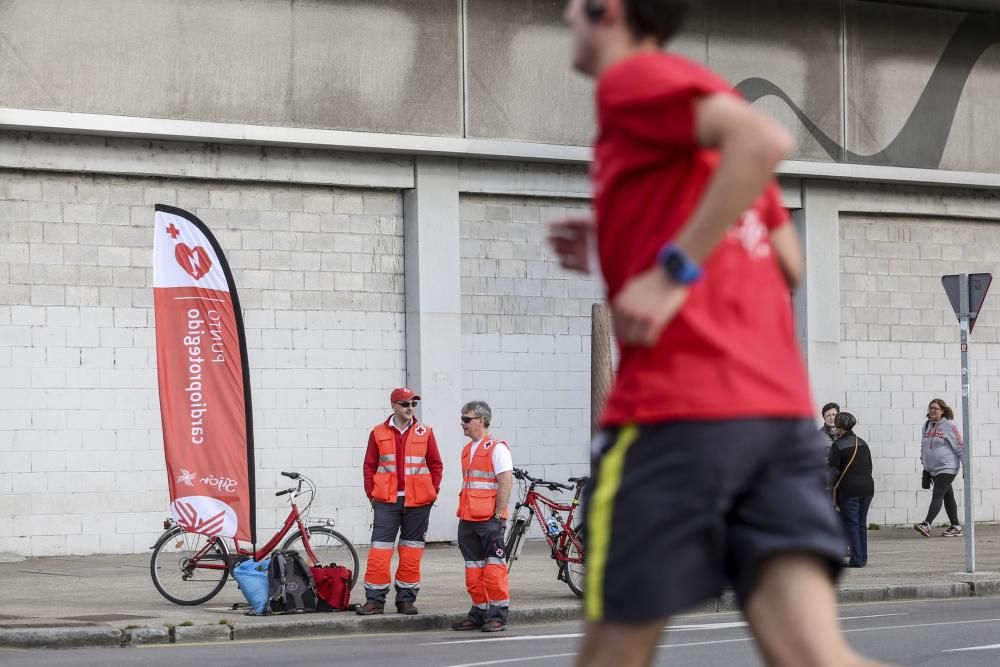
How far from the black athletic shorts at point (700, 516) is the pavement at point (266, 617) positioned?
376 inches

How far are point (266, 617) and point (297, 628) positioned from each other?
0.55 m

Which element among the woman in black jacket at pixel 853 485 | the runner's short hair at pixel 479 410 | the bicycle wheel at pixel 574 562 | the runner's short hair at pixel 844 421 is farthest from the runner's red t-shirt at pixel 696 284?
the runner's short hair at pixel 844 421

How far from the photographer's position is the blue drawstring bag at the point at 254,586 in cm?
1323

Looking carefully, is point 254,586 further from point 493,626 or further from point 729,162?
point 729,162

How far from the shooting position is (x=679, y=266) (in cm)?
291

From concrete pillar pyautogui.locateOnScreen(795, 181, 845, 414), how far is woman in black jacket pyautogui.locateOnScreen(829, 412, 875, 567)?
5.82 meters

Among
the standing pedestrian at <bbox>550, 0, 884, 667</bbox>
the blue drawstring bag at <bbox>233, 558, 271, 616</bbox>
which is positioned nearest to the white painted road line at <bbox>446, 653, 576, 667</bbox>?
the blue drawstring bag at <bbox>233, 558, 271, 616</bbox>

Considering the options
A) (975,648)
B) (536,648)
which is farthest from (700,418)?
(536,648)

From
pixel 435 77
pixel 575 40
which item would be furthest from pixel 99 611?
pixel 575 40

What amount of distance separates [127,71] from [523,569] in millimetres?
7315

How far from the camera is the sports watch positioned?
115 inches

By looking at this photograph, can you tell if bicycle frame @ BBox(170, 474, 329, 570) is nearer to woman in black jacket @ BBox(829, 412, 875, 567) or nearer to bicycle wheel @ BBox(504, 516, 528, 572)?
bicycle wheel @ BBox(504, 516, 528, 572)

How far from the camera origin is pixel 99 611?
13375 millimetres

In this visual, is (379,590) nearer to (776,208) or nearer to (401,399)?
(401,399)
